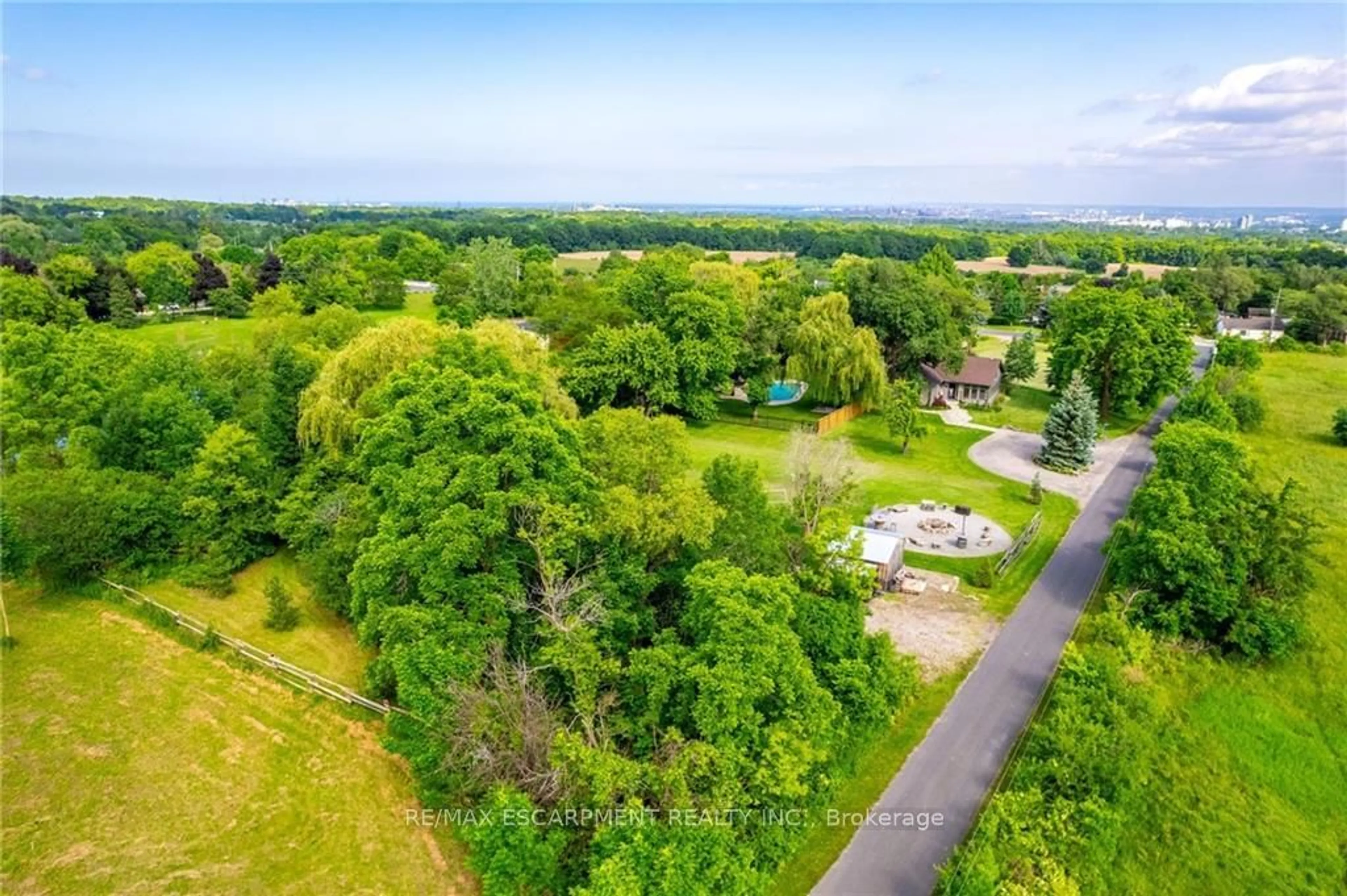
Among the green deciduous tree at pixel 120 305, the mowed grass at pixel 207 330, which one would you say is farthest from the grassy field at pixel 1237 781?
the green deciduous tree at pixel 120 305

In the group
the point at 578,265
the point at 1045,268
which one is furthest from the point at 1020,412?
the point at 1045,268

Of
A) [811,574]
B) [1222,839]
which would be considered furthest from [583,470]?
[1222,839]

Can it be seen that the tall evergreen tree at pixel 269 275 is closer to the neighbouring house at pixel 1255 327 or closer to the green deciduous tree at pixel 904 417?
the green deciduous tree at pixel 904 417

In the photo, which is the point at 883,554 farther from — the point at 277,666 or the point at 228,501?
the point at 228,501

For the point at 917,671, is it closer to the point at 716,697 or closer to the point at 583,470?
the point at 716,697

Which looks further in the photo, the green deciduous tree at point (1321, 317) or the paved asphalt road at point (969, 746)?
the green deciduous tree at point (1321, 317)

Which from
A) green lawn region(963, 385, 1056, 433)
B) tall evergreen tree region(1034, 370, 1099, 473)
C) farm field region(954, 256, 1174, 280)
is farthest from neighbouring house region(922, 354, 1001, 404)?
farm field region(954, 256, 1174, 280)

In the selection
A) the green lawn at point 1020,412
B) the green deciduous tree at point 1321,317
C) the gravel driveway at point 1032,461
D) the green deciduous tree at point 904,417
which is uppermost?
the green deciduous tree at point 1321,317
